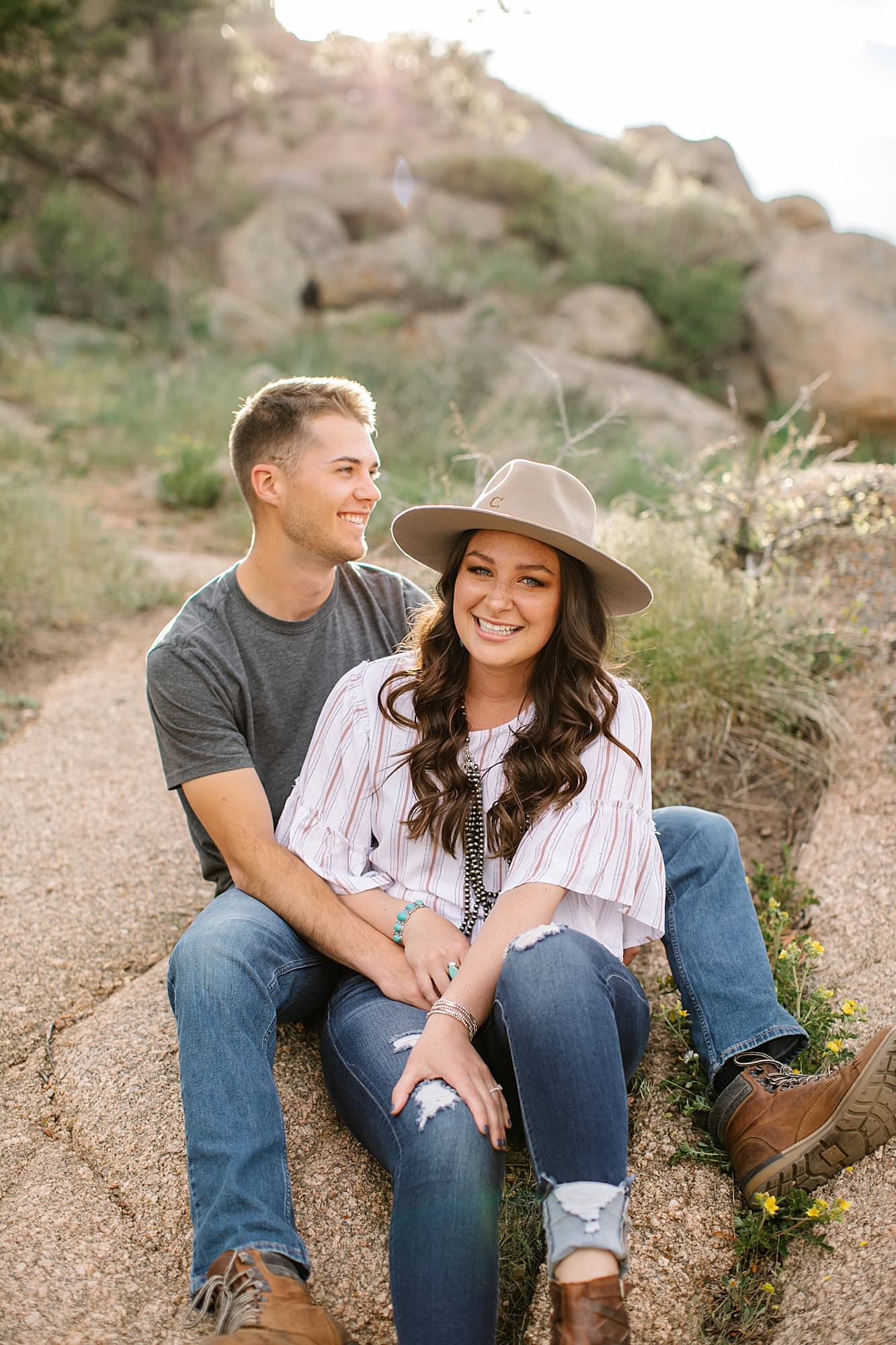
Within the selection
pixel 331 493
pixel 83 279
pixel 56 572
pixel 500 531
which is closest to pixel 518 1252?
pixel 500 531

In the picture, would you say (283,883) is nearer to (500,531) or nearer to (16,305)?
(500,531)

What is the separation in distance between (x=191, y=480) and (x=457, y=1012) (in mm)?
6127

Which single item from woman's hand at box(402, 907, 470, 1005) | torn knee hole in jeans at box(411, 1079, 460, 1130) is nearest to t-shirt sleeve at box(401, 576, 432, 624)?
woman's hand at box(402, 907, 470, 1005)

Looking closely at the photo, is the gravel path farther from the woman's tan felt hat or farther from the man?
the woman's tan felt hat

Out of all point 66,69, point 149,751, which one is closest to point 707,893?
point 149,751

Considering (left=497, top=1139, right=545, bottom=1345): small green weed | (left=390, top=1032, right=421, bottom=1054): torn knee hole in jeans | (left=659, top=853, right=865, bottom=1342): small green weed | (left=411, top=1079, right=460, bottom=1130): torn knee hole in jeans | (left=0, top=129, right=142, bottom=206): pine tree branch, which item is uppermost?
(left=0, top=129, right=142, bottom=206): pine tree branch

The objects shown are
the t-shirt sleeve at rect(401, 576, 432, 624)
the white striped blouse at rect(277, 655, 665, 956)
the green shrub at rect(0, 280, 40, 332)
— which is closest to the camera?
the white striped blouse at rect(277, 655, 665, 956)

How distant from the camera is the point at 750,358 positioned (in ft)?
42.2

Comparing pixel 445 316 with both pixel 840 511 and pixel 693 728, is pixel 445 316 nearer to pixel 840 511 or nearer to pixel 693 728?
pixel 840 511

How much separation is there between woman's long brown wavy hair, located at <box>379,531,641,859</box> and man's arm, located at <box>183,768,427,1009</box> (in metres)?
0.25

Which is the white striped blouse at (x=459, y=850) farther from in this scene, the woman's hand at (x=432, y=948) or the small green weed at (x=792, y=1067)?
the small green weed at (x=792, y=1067)

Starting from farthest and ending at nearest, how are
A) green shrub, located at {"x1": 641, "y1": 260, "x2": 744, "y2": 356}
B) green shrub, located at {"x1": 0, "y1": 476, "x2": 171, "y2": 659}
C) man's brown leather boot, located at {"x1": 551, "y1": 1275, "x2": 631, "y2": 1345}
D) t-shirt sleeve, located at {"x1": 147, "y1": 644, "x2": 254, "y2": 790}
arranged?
green shrub, located at {"x1": 641, "y1": 260, "x2": 744, "y2": 356} → green shrub, located at {"x1": 0, "y1": 476, "x2": 171, "y2": 659} → t-shirt sleeve, located at {"x1": 147, "y1": 644, "x2": 254, "y2": 790} → man's brown leather boot, located at {"x1": 551, "y1": 1275, "x2": 631, "y2": 1345}

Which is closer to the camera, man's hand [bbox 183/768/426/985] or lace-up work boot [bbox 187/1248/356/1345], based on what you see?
lace-up work boot [bbox 187/1248/356/1345]

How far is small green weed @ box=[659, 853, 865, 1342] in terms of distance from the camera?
192 centimetres
